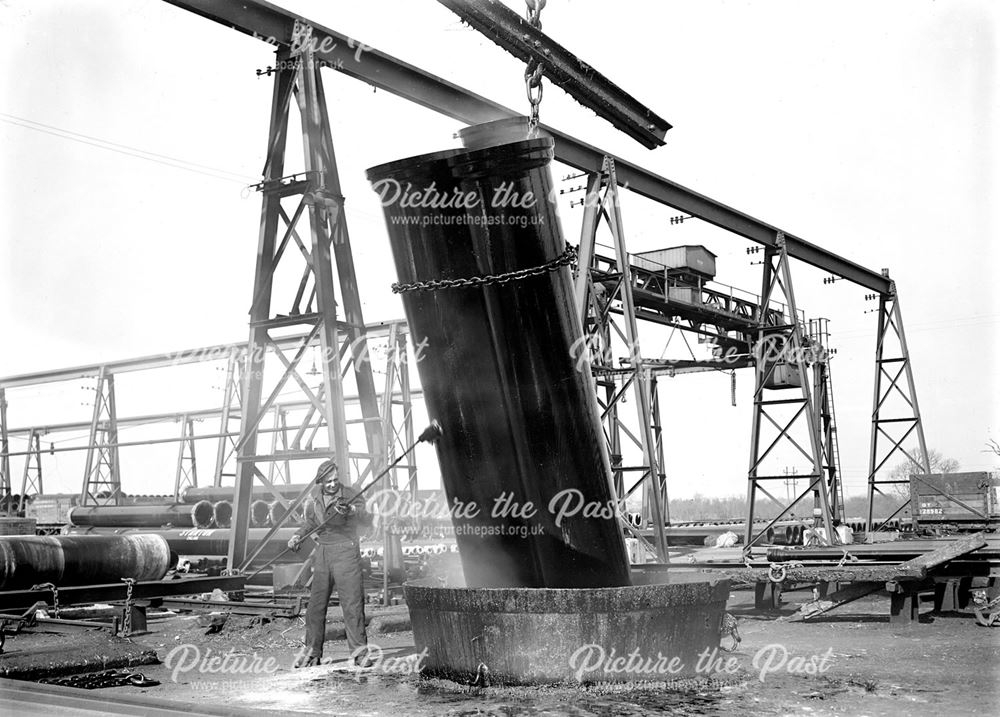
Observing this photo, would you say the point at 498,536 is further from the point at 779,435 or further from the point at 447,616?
the point at 779,435

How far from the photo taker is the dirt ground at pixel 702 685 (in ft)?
14.4

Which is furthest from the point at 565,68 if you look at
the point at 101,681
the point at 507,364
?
the point at 101,681

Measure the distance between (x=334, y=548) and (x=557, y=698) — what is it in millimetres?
2994

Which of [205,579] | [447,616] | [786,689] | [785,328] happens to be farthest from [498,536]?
[785,328]

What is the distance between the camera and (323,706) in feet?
15.1

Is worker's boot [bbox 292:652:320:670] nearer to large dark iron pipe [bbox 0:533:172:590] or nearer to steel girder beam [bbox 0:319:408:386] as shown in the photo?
large dark iron pipe [bbox 0:533:172:590]

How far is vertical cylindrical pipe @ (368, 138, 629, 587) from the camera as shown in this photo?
4574mm

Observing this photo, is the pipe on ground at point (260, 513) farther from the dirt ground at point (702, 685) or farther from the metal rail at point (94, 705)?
the metal rail at point (94, 705)

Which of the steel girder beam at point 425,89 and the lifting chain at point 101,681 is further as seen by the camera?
the steel girder beam at point 425,89

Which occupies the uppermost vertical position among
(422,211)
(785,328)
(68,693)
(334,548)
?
(785,328)

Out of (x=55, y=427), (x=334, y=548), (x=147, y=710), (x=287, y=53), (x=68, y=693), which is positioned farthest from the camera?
(x=55, y=427)

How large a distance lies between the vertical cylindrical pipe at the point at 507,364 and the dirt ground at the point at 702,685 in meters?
0.69

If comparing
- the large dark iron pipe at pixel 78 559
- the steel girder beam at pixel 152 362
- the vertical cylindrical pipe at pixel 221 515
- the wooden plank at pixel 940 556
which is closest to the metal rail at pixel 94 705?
the large dark iron pipe at pixel 78 559

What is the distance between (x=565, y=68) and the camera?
238 inches
